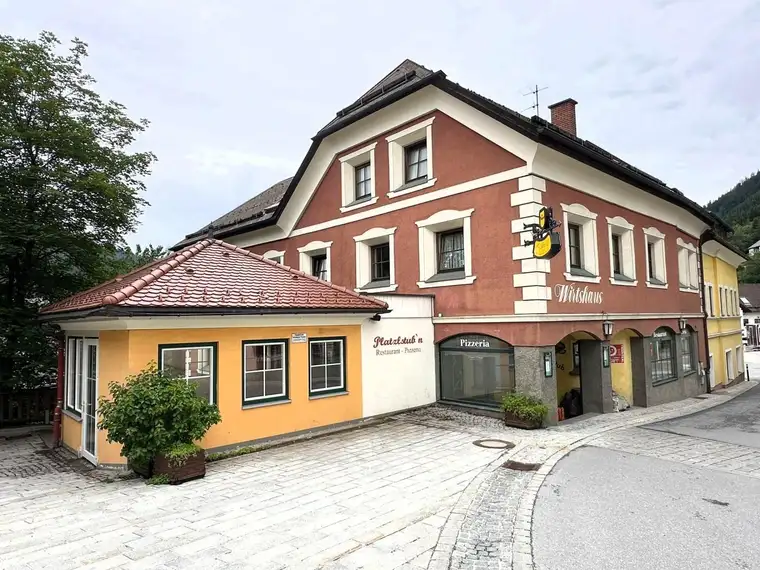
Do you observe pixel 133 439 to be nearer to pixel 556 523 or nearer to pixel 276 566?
pixel 276 566

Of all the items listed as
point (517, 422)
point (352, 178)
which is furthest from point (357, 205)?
point (517, 422)

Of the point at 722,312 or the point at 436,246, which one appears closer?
the point at 436,246

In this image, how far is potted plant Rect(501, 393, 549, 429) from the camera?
10.8 metres

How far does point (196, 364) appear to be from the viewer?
8.97 meters

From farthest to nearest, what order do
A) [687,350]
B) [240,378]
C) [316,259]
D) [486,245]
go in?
[316,259], [687,350], [486,245], [240,378]

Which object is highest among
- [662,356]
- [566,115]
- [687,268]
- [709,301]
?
[566,115]

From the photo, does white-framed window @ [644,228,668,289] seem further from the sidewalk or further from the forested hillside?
the forested hillside

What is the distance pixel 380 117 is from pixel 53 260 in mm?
10374

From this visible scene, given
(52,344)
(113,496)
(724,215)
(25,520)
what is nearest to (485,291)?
(113,496)

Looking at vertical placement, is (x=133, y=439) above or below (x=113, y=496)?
above

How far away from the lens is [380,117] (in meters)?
15.4

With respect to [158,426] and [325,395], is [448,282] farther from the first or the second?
[158,426]

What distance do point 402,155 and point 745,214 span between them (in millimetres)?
139842

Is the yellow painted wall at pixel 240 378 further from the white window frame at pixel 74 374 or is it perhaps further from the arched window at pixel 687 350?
the arched window at pixel 687 350
